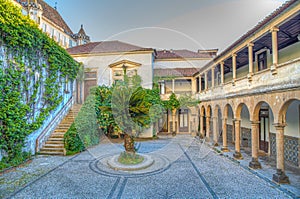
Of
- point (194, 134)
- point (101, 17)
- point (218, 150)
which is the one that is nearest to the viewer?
point (218, 150)

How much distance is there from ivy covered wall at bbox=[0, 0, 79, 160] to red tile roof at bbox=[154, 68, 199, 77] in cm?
1047

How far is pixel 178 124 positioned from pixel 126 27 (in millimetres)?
11273

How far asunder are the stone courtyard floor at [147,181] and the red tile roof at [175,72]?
11.5 meters

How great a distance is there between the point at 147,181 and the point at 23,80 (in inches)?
330

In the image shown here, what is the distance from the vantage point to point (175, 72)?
2034cm

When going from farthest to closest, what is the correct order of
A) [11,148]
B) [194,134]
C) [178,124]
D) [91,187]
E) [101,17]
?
[178,124], [194,134], [101,17], [11,148], [91,187]

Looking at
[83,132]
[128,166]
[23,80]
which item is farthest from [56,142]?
[128,166]

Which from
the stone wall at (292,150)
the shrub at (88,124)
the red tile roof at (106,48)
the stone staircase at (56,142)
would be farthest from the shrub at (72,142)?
the stone wall at (292,150)

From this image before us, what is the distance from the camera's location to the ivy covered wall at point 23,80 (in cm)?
874

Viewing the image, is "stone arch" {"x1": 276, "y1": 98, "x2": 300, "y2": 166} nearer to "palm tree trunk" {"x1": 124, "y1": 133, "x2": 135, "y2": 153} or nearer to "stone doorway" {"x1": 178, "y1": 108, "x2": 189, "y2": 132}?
"palm tree trunk" {"x1": 124, "y1": 133, "x2": 135, "y2": 153}

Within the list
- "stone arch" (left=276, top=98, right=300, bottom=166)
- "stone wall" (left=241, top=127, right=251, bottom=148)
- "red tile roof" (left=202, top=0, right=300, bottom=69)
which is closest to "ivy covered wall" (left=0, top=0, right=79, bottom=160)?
"red tile roof" (left=202, top=0, right=300, bottom=69)

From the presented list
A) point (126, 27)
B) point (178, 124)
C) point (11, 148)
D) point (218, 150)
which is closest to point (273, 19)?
point (218, 150)

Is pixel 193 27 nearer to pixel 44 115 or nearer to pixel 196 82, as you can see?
pixel 196 82

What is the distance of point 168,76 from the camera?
19.5 metres
